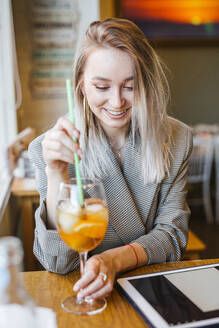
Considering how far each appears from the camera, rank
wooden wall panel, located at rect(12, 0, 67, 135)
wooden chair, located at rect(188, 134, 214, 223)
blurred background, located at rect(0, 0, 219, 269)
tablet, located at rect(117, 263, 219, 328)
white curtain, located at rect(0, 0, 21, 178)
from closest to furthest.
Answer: tablet, located at rect(117, 263, 219, 328) → blurred background, located at rect(0, 0, 219, 269) → white curtain, located at rect(0, 0, 21, 178) → wooden wall panel, located at rect(12, 0, 67, 135) → wooden chair, located at rect(188, 134, 214, 223)

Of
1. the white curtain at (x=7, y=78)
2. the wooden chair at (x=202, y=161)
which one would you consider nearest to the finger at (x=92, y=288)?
the white curtain at (x=7, y=78)

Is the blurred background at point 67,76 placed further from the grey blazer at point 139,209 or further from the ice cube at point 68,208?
the ice cube at point 68,208

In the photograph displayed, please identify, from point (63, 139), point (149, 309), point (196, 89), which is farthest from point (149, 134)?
point (196, 89)

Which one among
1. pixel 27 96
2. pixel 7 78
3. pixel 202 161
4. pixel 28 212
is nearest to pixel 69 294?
pixel 28 212

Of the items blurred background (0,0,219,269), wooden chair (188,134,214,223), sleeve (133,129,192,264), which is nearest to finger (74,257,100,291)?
sleeve (133,129,192,264)

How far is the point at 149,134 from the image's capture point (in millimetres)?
1248

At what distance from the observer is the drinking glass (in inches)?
30.5

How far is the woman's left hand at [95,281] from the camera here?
Result: 0.82m

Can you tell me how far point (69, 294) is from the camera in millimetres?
861

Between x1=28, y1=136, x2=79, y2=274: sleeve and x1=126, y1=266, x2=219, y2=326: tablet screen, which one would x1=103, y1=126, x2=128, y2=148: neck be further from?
x1=126, y1=266, x2=219, y2=326: tablet screen

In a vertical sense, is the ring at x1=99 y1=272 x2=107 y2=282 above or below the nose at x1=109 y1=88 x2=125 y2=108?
below

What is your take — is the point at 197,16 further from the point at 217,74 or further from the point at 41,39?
the point at 41,39

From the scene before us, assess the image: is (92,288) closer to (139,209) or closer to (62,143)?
(62,143)

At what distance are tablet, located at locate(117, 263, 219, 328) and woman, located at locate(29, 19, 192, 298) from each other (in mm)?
131
